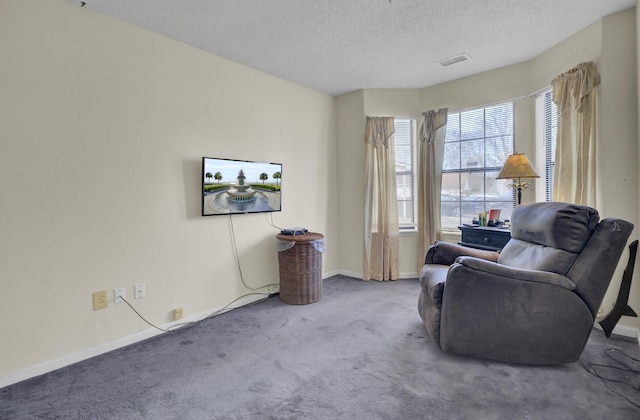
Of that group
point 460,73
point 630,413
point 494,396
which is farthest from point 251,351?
point 460,73

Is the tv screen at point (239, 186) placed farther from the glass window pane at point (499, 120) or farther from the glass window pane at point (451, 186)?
the glass window pane at point (499, 120)

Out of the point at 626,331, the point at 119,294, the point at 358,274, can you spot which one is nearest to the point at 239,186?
the point at 119,294

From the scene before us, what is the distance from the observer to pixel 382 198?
13.1 feet

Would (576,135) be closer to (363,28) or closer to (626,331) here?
(626,331)

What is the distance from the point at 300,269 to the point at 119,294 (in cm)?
→ 153

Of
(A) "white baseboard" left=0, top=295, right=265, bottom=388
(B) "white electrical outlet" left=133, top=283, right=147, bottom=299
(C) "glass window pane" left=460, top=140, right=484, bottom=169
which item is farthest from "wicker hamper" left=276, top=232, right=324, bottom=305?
(C) "glass window pane" left=460, top=140, right=484, bottom=169

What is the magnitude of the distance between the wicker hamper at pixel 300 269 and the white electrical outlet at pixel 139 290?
4.08 ft

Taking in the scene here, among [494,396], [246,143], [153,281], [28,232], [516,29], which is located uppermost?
[516,29]

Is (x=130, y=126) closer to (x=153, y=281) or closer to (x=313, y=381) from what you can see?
(x=153, y=281)

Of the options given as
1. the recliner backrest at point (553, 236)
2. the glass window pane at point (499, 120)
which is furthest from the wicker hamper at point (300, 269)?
the glass window pane at point (499, 120)

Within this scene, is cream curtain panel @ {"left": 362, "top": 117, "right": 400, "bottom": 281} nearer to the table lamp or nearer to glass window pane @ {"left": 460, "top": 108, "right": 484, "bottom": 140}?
glass window pane @ {"left": 460, "top": 108, "right": 484, "bottom": 140}

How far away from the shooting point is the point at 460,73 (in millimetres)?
3568

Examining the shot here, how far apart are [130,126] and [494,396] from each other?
9.71 ft

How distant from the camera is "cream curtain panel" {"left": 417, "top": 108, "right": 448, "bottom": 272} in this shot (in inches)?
151
